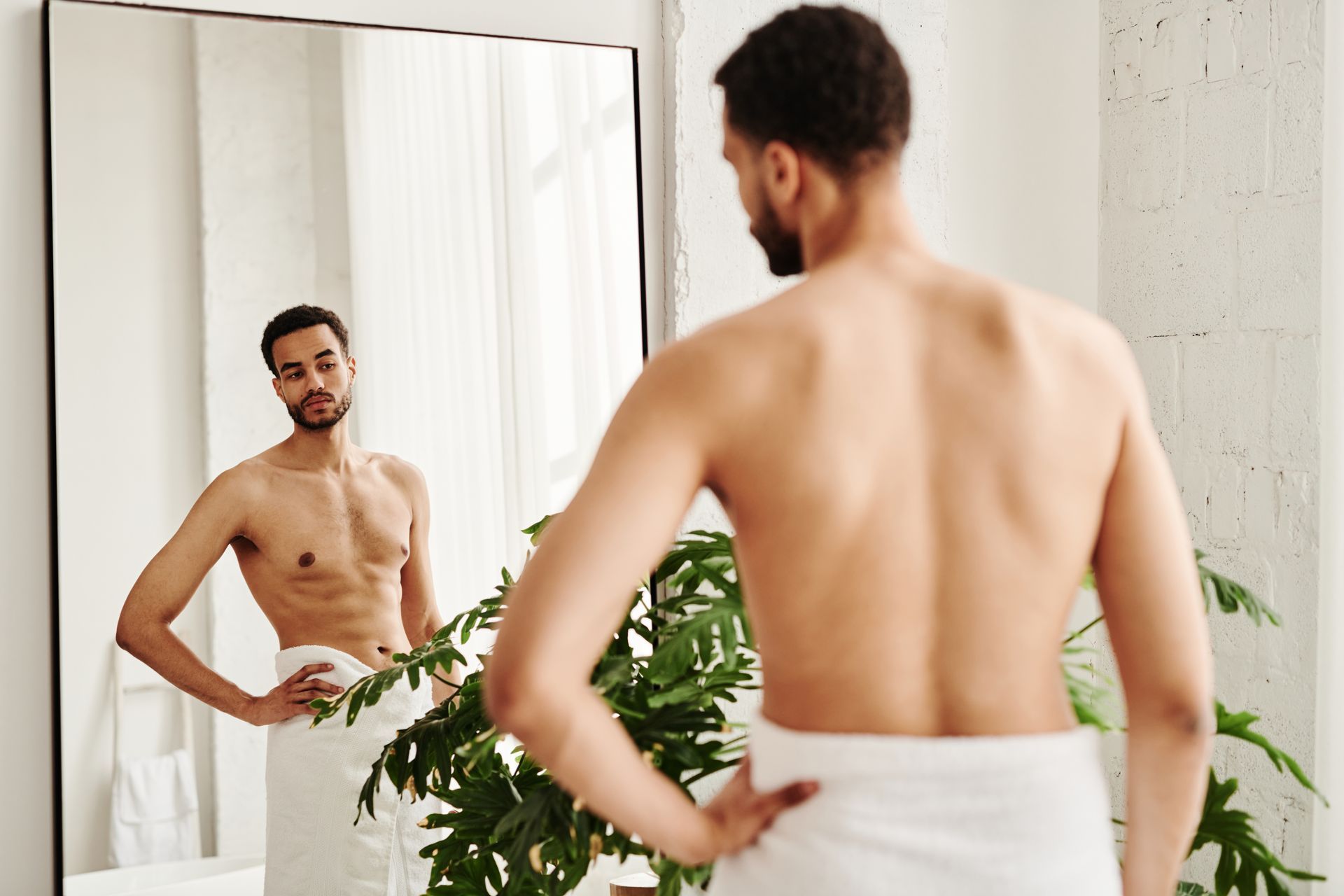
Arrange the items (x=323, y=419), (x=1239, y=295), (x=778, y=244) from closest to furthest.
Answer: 1. (x=778, y=244)
2. (x=323, y=419)
3. (x=1239, y=295)

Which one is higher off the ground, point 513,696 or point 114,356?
point 114,356

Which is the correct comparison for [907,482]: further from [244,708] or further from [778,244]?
[244,708]

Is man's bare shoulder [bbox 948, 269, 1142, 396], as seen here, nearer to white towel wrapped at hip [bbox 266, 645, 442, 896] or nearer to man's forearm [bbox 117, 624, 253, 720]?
white towel wrapped at hip [bbox 266, 645, 442, 896]

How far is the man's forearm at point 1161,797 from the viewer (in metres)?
0.91

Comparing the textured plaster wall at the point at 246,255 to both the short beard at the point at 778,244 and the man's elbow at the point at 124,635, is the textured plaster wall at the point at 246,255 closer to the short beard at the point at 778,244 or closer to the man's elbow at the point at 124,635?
the man's elbow at the point at 124,635

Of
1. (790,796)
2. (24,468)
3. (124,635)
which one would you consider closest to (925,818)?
(790,796)

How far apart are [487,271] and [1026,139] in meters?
1.03

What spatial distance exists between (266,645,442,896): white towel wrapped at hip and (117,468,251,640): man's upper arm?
0.52ft

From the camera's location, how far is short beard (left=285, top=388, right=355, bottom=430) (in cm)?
166

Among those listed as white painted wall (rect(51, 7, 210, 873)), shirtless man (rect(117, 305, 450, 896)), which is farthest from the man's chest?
white painted wall (rect(51, 7, 210, 873))

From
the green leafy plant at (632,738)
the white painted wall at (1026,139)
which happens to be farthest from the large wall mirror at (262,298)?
the white painted wall at (1026,139)

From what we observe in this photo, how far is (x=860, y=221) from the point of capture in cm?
83

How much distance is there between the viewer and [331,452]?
66.3 inches

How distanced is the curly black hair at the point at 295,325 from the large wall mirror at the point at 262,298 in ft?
0.04
